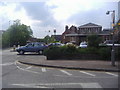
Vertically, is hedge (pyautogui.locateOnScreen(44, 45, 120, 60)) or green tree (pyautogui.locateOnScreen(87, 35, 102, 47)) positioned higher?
green tree (pyautogui.locateOnScreen(87, 35, 102, 47))

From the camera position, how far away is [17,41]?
59.6m

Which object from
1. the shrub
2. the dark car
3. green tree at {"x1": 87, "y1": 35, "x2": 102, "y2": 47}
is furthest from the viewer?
the dark car

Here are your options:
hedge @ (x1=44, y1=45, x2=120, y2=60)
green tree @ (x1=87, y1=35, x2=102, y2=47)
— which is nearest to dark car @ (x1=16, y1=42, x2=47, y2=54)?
hedge @ (x1=44, y1=45, x2=120, y2=60)

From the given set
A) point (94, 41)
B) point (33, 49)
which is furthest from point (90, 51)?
point (33, 49)

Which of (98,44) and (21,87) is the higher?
(98,44)

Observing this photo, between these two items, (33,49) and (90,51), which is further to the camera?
(33,49)

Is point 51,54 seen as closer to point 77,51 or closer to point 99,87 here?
point 77,51

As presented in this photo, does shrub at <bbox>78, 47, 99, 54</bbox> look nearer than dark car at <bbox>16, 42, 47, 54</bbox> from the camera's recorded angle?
Yes

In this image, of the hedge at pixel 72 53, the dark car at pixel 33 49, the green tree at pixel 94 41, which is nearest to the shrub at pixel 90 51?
the hedge at pixel 72 53

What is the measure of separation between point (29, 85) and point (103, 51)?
10213 mm

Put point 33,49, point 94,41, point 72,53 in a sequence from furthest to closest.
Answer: point 33,49
point 94,41
point 72,53

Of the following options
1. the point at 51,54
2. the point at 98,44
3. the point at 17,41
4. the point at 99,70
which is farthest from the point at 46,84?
the point at 17,41

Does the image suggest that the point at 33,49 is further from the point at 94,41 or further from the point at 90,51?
the point at 90,51

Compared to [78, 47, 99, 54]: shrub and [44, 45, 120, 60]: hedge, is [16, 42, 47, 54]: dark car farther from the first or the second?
[78, 47, 99, 54]: shrub
